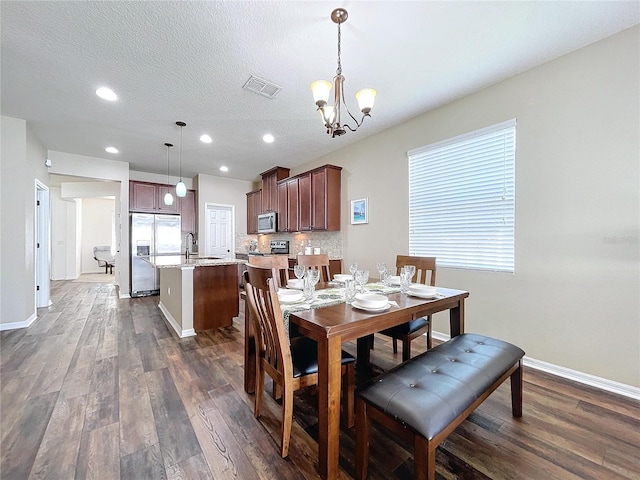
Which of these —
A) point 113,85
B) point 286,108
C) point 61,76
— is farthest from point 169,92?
point 286,108

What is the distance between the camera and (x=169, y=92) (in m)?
2.82

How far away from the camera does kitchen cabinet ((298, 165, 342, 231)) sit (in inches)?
176

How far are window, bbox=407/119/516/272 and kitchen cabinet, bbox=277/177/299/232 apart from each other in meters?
2.37

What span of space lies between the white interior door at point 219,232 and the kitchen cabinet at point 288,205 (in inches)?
74.7

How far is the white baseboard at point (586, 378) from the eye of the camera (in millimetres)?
2010

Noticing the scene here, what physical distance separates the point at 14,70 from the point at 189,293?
269 centimetres

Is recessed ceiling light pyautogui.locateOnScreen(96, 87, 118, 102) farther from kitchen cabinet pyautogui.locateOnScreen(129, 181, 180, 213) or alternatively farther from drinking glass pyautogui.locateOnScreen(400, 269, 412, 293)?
drinking glass pyautogui.locateOnScreen(400, 269, 412, 293)

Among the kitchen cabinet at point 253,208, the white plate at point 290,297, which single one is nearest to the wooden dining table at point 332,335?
the white plate at point 290,297

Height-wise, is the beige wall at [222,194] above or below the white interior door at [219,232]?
above

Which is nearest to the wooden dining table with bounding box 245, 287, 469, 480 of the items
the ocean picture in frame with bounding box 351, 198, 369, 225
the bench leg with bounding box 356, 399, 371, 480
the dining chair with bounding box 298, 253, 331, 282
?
the bench leg with bounding box 356, 399, 371, 480

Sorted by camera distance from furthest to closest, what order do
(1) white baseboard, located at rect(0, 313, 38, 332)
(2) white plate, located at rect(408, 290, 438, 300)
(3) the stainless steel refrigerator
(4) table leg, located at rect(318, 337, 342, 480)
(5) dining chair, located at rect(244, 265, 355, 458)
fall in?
(3) the stainless steel refrigerator, (1) white baseboard, located at rect(0, 313, 38, 332), (2) white plate, located at rect(408, 290, 438, 300), (5) dining chair, located at rect(244, 265, 355, 458), (4) table leg, located at rect(318, 337, 342, 480)

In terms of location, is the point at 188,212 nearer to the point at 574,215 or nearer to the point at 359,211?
the point at 359,211

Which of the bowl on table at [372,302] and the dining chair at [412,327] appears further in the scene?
the dining chair at [412,327]

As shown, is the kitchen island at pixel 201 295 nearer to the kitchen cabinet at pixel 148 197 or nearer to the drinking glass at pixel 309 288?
the drinking glass at pixel 309 288
